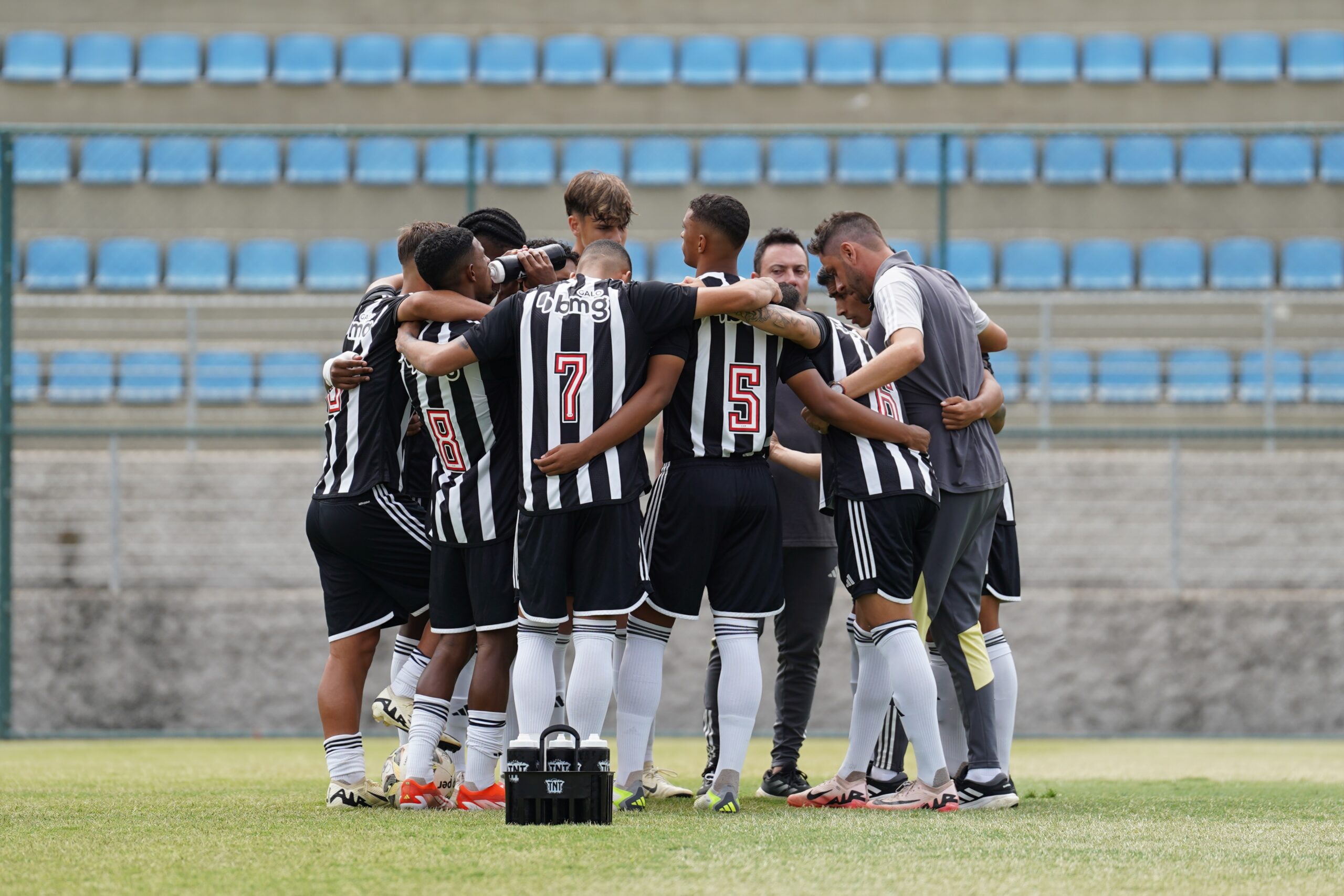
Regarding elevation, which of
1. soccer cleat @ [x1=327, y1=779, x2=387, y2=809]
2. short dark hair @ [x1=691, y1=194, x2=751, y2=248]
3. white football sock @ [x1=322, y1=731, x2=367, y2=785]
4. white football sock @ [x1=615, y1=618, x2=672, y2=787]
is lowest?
soccer cleat @ [x1=327, y1=779, x2=387, y2=809]

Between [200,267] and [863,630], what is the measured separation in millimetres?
10977

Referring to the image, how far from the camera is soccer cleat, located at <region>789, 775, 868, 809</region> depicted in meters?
4.32

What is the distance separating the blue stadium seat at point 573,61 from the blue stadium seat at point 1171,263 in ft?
19.4

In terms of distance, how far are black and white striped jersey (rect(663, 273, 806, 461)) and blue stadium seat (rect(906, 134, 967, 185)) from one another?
984 cm

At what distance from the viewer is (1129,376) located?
1222 centimetres

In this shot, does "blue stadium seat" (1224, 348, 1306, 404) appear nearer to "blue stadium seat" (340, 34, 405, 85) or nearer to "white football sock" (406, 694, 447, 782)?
"blue stadium seat" (340, 34, 405, 85)

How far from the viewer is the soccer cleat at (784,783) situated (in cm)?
483

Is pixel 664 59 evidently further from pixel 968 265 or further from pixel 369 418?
pixel 369 418

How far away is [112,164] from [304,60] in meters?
2.32

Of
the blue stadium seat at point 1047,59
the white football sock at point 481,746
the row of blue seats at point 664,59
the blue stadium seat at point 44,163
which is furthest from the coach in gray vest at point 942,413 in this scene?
the blue stadium seat at point 44,163

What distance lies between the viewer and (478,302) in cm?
433

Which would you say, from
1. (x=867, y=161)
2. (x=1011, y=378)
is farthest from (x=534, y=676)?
(x=867, y=161)

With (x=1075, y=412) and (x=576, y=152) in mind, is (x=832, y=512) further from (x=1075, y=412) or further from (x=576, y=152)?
(x=576, y=152)

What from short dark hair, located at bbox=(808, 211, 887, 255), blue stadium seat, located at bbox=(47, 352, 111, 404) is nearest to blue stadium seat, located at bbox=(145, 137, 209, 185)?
blue stadium seat, located at bbox=(47, 352, 111, 404)
